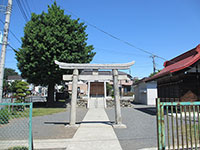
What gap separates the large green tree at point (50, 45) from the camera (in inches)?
586

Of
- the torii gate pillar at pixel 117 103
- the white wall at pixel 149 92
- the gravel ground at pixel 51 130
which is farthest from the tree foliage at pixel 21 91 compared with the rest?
the white wall at pixel 149 92

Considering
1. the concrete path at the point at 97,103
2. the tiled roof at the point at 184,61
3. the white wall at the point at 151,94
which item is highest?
the tiled roof at the point at 184,61

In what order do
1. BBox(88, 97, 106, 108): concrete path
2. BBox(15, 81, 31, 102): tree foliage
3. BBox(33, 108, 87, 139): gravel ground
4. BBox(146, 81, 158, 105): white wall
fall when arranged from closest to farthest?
BBox(33, 108, 87, 139): gravel ground, BBox(15, 81, 31, 102): tree foliage, BBox(88, 97, 106, 108): concrete path, BBox(146, 81, 158, 105): white wall

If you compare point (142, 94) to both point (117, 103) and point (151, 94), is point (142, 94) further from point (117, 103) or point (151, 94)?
point (117, 103)

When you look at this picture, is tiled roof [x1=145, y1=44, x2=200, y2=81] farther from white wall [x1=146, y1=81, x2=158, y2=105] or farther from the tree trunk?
the tree trunk

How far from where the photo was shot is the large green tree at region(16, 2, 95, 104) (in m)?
14.9

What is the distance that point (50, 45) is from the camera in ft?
48.6

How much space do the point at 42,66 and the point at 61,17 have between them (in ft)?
18.1

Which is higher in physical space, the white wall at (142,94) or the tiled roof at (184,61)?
the tiled roof at (184,61)

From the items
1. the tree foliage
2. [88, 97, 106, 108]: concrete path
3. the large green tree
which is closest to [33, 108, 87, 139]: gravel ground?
the tree foliage

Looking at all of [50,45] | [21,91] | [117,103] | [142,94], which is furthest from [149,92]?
[21,91]

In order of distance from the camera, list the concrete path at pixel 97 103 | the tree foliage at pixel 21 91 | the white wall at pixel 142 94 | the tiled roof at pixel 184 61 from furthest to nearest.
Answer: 1. the white wall at pixel 142 94
2. the concrete path at pixel 97 103
3. the tree foliage at pixel 21 91
4. the tiled roof at pixel 184 61

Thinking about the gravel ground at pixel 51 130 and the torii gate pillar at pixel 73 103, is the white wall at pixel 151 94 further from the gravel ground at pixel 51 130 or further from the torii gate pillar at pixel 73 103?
the torii gate pillar at pixel 73 103

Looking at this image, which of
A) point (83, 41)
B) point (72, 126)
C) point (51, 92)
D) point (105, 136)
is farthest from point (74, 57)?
point (105, 136)
